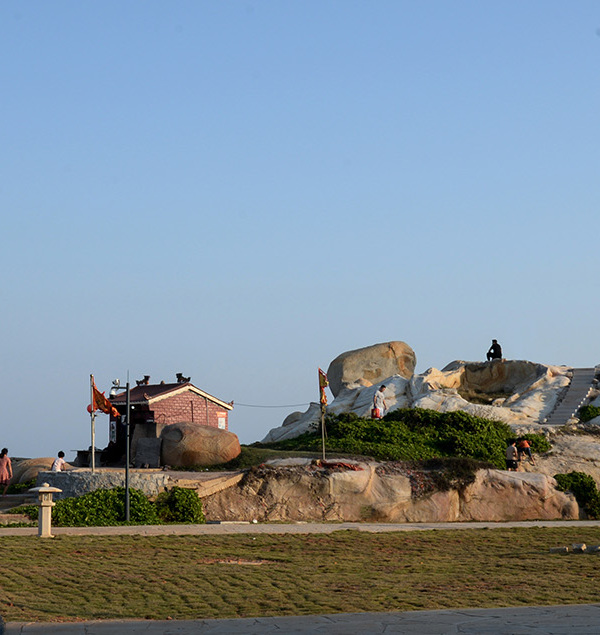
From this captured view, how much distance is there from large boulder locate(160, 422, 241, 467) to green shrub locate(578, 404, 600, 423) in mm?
16195

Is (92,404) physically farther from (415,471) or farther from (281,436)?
(281,436)

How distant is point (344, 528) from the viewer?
18.7m

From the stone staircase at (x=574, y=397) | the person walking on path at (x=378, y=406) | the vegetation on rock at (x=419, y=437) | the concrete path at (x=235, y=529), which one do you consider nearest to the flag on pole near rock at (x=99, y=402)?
the concrete path at (x=235, y=529)

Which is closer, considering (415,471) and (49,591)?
(49,591)

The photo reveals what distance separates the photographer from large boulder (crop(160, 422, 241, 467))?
2664 cm

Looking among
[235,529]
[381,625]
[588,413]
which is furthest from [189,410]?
[381,625]

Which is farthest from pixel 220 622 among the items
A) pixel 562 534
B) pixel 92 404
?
pixel 92 404

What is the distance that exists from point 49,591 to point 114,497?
9.59 metres

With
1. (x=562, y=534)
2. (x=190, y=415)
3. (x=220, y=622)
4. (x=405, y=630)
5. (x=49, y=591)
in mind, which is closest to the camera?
(x=405, y=630)

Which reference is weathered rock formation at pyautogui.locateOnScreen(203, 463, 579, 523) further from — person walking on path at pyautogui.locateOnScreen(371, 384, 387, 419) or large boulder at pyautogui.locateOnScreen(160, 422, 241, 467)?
person walking on path at pyautogui.locateOnScreen(371, 384, 387, 419)

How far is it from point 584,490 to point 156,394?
16433mm

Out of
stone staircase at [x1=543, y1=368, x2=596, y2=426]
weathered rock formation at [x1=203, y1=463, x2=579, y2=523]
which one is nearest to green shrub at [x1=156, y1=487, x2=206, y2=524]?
weathered rock formation at [x1=203, y1=463, x2=579, y2=523]

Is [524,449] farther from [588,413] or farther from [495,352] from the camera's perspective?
[495,352]

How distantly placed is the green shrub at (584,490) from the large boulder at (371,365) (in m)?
21.8
